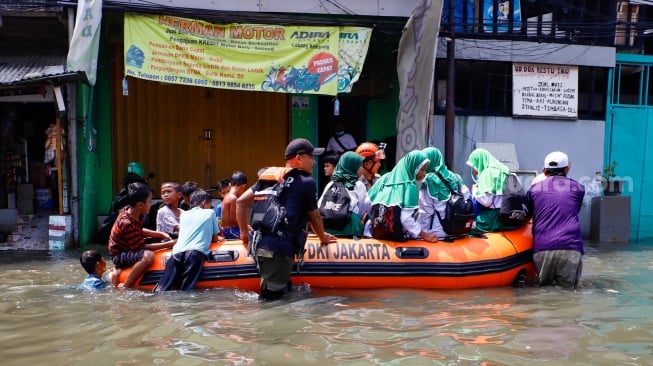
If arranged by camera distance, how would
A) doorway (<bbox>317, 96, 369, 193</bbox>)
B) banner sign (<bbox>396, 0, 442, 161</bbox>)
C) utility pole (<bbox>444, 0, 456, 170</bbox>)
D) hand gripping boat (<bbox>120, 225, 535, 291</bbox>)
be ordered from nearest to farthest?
hand gripping boat (<bbox>120, 225, 535, 291</bbox>) < banner sign (<bbox>396, 0, 442, 161</bbox>) < utility pole (<bbox>444, 0, 456, 170</bbox>) < doorway (<bbox>317, 96, 369, 193</bbox>)

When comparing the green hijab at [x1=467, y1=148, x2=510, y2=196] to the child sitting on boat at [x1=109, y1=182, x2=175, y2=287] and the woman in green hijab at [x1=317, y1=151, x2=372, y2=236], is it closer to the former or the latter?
the woman in green hijab at [x1=317, y1=151, x2=372, y2=236]

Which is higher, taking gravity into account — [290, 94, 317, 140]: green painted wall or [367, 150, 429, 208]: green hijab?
[290, 94, 317, 140]: green painted wall

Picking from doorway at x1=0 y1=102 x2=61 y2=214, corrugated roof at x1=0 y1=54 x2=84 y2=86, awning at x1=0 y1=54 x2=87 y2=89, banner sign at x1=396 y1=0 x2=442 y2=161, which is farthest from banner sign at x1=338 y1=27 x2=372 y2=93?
doorway at x1=0 y1=102 x2=61 y2=214

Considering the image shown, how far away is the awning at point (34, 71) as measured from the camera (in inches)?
313

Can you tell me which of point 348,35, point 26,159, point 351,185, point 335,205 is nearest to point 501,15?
point 348,35

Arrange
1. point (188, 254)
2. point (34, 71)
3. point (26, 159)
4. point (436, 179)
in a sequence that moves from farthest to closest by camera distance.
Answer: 1. point (26, 159)
2. point (34, 71)
3. point (436, 179)
4. point (188, 254)

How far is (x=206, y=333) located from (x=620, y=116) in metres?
9.99

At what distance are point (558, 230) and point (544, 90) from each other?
5532mm

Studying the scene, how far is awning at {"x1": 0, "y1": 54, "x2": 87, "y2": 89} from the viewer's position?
7.96 meters

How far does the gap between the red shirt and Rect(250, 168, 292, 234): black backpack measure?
1.34 meters

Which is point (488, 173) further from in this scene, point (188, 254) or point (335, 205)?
point (188, 254)

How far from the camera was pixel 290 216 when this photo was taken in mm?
4910

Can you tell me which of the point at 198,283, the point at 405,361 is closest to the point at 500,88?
the point at 198,283

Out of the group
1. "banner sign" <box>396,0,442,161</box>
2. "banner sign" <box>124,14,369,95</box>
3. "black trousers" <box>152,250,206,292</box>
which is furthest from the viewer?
"banner sign" <box>396,0,442,161</box>
